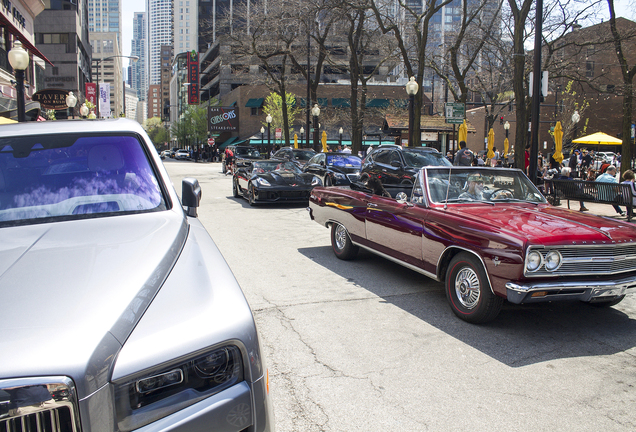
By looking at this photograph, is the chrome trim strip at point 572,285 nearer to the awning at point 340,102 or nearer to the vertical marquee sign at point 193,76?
the awning at point 340,102

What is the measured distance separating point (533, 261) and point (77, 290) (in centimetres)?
372

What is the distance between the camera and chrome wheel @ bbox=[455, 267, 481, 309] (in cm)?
491

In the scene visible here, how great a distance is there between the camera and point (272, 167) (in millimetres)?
16938

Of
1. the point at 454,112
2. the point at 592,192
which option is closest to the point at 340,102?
the point at 454,112

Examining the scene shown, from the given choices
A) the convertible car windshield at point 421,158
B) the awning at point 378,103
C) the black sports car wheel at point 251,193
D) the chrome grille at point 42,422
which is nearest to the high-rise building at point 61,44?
the awning at point 378,103

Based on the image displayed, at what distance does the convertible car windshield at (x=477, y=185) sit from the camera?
5.94 metres

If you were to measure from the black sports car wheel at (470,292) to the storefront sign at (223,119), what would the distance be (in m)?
69.6

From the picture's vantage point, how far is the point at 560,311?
5484mm

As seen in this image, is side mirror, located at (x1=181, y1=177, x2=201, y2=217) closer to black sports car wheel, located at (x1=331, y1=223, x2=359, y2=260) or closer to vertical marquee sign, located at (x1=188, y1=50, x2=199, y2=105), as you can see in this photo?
black sports car wheel, located at (x1=331, y1=223, x2=359, y2=260)

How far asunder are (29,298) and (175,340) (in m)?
0.55

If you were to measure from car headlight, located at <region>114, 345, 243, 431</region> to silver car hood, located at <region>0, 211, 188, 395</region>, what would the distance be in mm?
109

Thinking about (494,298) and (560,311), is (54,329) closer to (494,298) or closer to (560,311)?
(494,298)

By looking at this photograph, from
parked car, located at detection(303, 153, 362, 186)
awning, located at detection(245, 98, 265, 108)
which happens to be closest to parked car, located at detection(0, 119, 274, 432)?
parked car, located at detection(303, 153, 362, 186)

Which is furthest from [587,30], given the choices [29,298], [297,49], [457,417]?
[29,298]
